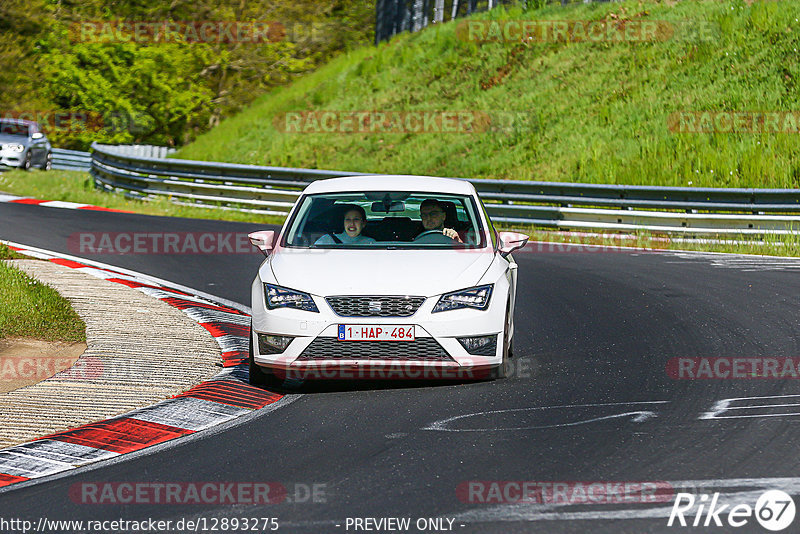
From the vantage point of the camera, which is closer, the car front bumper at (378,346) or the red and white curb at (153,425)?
the red and white curb at (153,425)

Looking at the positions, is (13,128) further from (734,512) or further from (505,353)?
(734,512)

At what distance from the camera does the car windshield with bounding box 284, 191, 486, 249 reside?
882 cm

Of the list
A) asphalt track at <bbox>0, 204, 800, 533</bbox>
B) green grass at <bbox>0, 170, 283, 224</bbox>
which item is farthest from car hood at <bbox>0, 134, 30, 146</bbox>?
asphalt track at <bbox>0, 204, 800, 533</bbox>

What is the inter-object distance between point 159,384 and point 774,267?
390 inches

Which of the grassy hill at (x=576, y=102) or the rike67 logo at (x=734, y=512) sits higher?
the grassy hill at (x=576, y=102)

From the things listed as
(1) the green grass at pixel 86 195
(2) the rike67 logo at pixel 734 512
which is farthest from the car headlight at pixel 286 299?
(1) the green grass at pixel 86 195

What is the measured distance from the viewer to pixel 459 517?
506 centimetres

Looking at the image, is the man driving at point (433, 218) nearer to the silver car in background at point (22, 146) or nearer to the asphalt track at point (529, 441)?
the asphalt track at point (529, 441)

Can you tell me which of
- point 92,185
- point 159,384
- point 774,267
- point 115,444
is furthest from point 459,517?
point 92,185

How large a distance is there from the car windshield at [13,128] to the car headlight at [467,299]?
29.1 meters

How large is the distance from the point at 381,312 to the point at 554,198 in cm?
1319

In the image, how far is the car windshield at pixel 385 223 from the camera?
28.9ft

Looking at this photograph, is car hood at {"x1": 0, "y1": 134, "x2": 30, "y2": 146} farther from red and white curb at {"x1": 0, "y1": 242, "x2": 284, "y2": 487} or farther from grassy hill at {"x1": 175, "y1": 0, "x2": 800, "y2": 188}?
red and white curb at {"x1": 0, "y1": 242, "x2": 284, "y2": 487}

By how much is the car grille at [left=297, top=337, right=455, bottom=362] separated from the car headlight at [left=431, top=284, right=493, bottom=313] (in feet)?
0.87
